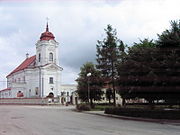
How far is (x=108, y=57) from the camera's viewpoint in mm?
41219

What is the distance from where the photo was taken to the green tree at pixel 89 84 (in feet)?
129

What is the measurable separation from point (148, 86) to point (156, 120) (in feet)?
10.4

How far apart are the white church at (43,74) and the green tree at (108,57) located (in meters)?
38.9

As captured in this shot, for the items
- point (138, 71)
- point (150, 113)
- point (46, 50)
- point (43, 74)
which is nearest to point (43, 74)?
point (43, 74)

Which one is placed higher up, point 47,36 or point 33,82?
point 47,36

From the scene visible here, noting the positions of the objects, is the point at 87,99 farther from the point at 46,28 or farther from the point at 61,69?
the point at 46,28

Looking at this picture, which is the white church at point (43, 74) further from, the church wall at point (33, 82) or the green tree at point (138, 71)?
the green tree at point (138, 71)

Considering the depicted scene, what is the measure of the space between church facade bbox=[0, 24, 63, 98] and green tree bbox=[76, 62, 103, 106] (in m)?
38.1

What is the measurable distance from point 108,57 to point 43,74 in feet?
136

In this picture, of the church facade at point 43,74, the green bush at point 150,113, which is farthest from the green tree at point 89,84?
the church facade at point 43,74

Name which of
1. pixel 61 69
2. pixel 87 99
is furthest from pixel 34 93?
pixel 87 99

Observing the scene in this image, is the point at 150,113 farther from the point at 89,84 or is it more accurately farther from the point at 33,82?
the point at 33,82

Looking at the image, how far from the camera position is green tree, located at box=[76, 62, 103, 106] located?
39.3 metres

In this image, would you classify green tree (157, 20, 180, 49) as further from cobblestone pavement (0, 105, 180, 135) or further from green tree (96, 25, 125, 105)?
green tree (96, 25, 125, 105)
